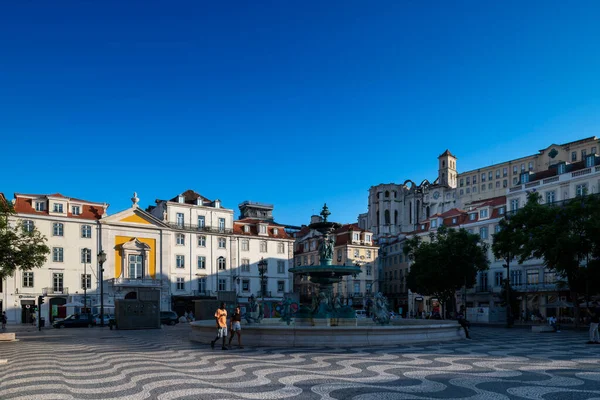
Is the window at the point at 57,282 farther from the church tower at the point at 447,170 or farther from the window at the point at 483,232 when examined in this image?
the church tower at the point at 447,170

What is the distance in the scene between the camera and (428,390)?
34.4 feet

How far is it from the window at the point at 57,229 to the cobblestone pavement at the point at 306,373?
123ft

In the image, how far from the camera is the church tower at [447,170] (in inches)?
4786

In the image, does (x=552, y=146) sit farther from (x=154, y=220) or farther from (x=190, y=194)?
(x=154, y=220)

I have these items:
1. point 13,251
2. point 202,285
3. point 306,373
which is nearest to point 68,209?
point 202,285

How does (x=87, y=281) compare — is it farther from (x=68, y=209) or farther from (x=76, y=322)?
(x=76, y=322)

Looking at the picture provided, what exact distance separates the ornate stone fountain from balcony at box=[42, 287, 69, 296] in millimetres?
35182

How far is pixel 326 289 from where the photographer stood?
1015 inches

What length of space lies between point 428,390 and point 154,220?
51605 mm

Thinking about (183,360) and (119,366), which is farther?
(183,360)

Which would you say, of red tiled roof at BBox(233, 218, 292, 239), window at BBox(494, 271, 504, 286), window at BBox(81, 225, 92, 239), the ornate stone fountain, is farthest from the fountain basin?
red tiled roof at BBox(233, 218, 292, 239)

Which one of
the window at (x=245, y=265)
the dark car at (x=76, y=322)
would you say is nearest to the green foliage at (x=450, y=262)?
the window at (x=245, y=265)

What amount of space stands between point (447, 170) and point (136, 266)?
261ft

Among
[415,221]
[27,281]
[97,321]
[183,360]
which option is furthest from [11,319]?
[415,221]
